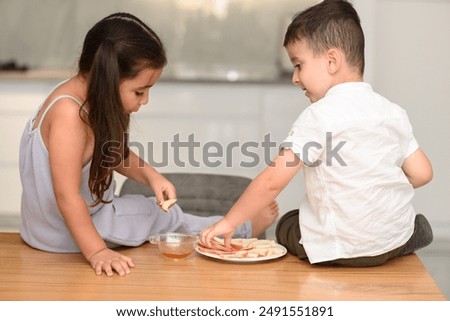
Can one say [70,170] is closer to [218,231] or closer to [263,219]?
[218,231]

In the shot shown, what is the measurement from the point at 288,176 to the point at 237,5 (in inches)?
74.6

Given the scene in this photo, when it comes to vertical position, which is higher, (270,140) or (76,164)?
(76,164)

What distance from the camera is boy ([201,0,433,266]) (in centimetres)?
145

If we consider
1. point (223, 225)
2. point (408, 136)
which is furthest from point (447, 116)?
point (223, 225)

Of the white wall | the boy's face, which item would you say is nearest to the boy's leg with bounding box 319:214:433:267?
the boy's face

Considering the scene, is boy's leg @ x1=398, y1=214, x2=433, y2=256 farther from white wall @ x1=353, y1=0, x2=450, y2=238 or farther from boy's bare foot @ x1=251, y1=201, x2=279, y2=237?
white wall @ x1=353, y1=0, x2=450, y2=238

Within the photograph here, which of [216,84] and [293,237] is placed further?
[216,84]

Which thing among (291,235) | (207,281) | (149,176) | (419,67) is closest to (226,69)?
(419,67)

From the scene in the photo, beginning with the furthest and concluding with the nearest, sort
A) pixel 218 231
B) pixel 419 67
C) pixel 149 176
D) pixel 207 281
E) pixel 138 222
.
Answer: pixel 419 67, pixel 149 176, pixel 138 222, pixel 218 231, pixel 207 281

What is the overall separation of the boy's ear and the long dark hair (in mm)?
383

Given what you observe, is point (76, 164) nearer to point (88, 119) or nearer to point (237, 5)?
point (88, 119)

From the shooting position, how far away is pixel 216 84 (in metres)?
3.28

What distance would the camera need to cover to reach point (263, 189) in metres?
1.47

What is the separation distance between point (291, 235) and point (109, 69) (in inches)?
20.7
